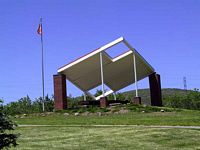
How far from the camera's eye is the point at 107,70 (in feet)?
149

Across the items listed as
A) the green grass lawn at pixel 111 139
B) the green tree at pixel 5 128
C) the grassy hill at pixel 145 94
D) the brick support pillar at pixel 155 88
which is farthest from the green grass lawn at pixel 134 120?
the grassy hill at pixel 145 94

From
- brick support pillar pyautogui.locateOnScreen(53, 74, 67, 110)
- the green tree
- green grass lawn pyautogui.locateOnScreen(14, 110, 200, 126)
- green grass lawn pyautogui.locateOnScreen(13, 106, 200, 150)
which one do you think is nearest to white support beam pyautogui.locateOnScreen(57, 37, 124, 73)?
brick support pillar pyautogui.locateOnScreen(53, 74, 67, 110)

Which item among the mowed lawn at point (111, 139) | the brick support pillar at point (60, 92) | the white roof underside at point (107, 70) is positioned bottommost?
the mowed lawn at point (111, 139)

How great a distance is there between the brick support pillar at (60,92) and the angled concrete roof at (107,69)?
1120 millimetres

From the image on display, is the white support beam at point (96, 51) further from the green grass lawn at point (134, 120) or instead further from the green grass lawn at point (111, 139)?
the green grass lawn at point (111, 139)

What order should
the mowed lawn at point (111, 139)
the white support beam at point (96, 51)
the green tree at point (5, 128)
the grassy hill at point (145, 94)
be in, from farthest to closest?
the grassy hill at point (145, 94)
the white support beam at point (96, 51)
the mowed lawn at point (111, 139)
the green tree at point (5, 128)

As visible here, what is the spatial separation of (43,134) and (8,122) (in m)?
9.12

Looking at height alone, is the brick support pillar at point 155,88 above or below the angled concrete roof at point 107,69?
below

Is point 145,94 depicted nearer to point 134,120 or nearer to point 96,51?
point 96,51

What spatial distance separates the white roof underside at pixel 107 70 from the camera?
132 ft

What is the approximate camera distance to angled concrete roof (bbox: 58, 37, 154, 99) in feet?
132

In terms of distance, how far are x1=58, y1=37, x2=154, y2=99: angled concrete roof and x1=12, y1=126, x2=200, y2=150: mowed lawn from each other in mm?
22118

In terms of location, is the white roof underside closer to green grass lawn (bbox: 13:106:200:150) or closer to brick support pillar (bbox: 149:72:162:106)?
brick support pillar (bbox: 149:72:162:106)

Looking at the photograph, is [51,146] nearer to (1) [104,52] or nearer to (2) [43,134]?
(2) [43,134]
